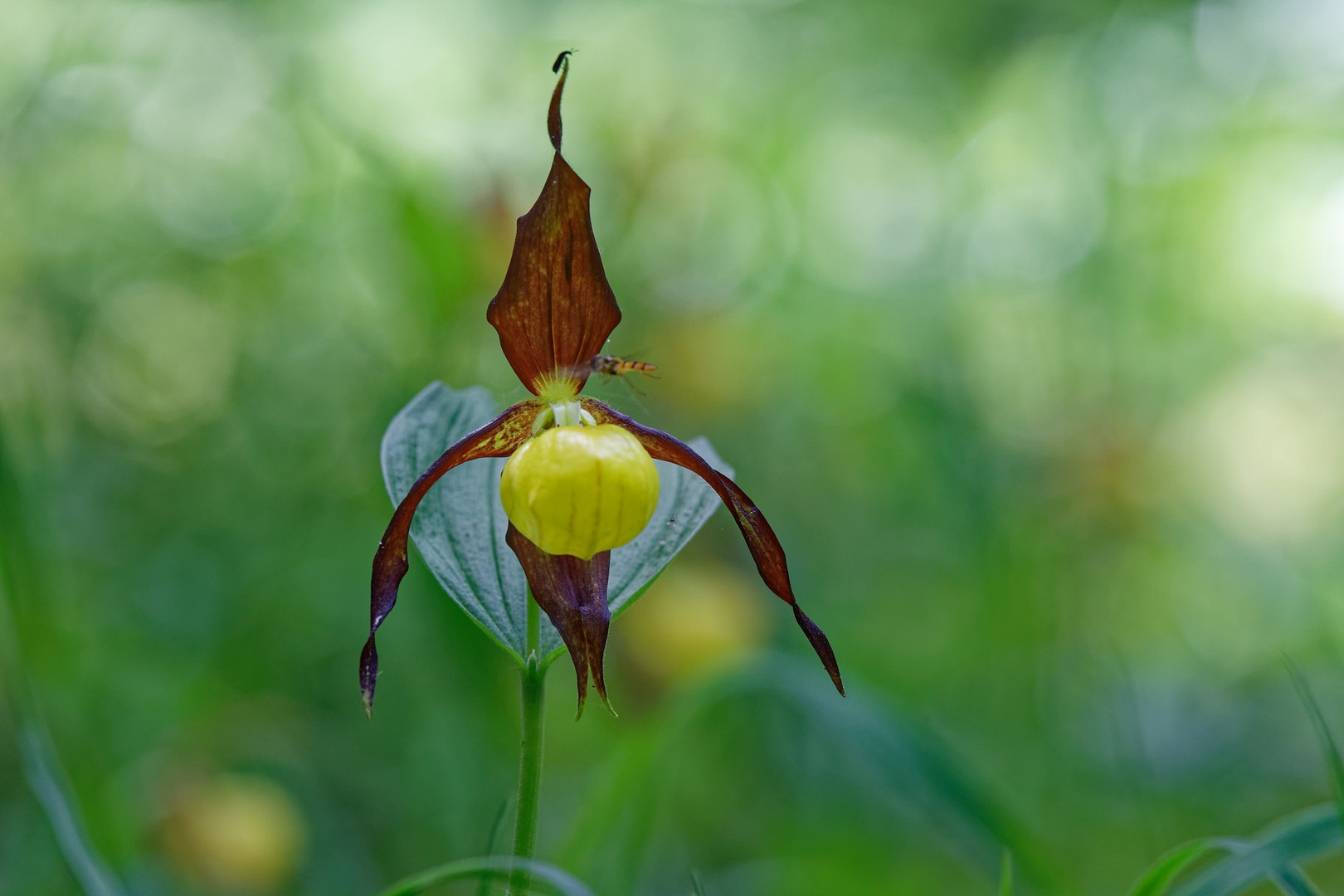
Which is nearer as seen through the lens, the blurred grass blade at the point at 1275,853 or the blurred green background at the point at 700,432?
the blurred grass blade at the point at 1275,853

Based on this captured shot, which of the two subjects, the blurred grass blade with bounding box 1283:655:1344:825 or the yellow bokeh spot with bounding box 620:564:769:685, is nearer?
the blurred grass blade with bounding box 1283:655:1344:825

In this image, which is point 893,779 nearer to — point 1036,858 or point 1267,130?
point 1036,858

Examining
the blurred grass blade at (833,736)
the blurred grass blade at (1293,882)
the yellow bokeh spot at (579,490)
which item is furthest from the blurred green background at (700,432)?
the blurred grass blade at (1293,882)

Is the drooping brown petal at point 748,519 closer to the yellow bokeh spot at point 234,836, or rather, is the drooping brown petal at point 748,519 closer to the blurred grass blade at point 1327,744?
the blurred grass blade at point 1327,744

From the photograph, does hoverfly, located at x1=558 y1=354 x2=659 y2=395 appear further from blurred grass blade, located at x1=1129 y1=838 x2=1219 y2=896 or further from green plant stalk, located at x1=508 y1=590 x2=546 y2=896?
blurred grass blade, located at x1=1129 y1=838 x2=1219 y2=896

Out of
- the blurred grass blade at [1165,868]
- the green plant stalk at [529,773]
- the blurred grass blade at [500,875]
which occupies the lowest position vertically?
the blurred grass blade at [1165,868]

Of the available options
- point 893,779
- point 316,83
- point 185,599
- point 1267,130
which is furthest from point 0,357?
point 1267,130

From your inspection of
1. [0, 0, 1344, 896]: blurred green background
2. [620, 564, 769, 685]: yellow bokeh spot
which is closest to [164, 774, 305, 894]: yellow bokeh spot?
[0, 0, 1344, 896]: blurred green background

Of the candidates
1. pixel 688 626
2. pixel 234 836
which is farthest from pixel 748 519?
pixel 688 626
